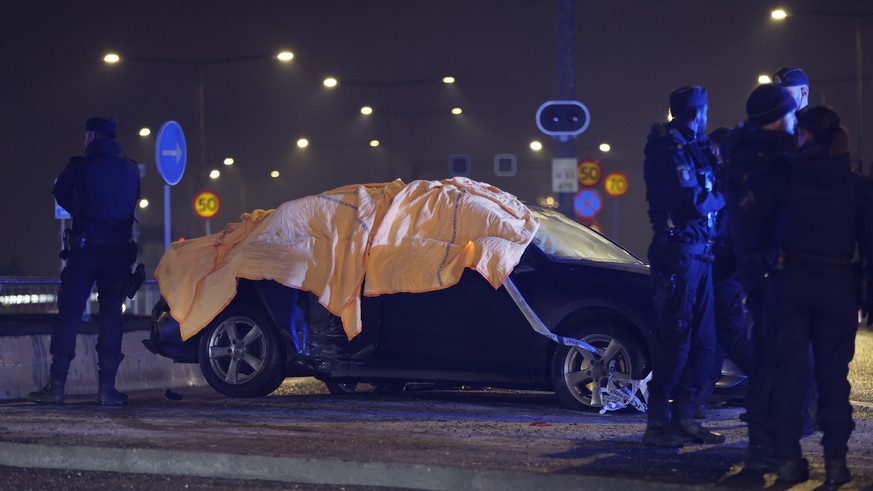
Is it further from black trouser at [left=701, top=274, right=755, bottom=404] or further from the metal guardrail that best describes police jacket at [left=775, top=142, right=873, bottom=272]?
the metal guardrail

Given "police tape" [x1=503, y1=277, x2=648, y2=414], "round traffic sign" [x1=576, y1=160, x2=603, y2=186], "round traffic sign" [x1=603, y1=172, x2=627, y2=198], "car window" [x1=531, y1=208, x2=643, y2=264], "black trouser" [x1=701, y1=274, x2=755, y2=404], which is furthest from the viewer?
"round traffic sign" [x1=603, y1=172, x2=627, y2=198]

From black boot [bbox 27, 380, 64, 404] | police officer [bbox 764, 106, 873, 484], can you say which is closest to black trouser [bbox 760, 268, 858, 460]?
police officer [bbox 764, 106, 873, 484]

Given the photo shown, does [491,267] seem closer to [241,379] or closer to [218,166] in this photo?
[241,379]

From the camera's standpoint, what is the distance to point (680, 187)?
736 cm

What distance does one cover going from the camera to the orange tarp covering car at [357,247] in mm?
9742

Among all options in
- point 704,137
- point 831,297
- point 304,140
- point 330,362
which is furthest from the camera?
point 304,140

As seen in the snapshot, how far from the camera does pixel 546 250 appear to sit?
9.80 m

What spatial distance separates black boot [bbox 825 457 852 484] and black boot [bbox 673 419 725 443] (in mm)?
1570

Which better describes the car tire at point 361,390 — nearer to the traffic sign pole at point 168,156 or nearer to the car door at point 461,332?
the car door at point 461,332

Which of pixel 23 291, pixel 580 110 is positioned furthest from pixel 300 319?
pixel 580 110

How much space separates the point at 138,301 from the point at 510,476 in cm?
1442

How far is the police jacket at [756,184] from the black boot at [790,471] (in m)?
0.90

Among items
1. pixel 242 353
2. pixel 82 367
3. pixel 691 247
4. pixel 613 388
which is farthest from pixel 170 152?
pixel 691 247

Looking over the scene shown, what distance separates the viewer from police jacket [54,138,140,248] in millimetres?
10023
